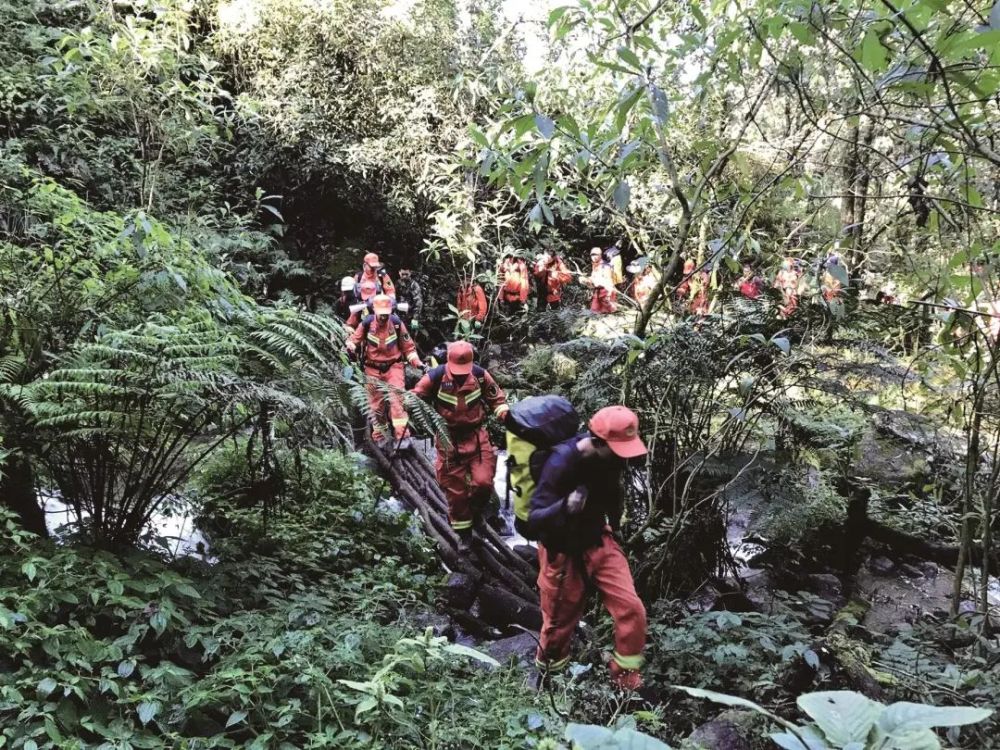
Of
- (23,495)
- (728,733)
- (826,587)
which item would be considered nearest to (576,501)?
(728,733)

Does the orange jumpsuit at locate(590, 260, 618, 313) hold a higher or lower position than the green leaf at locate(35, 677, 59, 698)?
higher

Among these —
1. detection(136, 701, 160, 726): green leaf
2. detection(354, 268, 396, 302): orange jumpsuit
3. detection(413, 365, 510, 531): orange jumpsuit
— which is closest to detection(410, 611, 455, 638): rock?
detection(413, 365, 510, 531): orange jumpsuit

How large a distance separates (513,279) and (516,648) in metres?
9.14

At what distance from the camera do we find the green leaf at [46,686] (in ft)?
7.58

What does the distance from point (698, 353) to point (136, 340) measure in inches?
143

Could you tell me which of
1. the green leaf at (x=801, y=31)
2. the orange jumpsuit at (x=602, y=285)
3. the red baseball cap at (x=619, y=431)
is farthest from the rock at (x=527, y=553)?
the orange jumpsuit at (x=602, y=285)

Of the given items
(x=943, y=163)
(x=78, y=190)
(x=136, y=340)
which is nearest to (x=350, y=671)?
(x=136, y=340)

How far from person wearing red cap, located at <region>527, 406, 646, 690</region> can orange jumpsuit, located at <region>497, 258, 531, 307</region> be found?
896cm

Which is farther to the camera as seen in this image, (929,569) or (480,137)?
(929,569)

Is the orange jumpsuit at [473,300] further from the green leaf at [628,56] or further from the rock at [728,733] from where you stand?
the rock at [728,733]

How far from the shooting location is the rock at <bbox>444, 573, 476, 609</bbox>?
4926 millimetres

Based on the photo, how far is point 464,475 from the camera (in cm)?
586

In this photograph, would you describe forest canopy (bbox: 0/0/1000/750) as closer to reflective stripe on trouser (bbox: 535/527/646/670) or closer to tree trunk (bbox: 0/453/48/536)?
tree trunk (bbox: 0/453/48/536)

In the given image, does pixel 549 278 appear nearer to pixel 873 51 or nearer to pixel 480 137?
pixel 480 137
